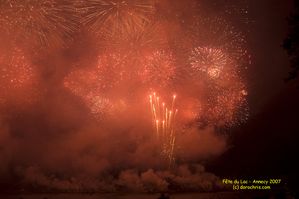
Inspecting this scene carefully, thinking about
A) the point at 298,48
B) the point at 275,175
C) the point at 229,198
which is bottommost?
the point at 229,198

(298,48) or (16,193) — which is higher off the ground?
(298,48)

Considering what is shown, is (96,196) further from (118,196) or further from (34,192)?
(34,192)

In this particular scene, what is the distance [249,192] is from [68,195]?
77.9 feet

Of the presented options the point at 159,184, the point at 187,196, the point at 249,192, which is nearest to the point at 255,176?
the point at 249,192

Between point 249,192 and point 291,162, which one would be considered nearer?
point 291,162

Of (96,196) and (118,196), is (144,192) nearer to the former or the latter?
(118,196)

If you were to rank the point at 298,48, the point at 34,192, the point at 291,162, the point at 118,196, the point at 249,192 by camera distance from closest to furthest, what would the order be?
the point at 298,48, the point at 291,162, the point at 249,192, the point at 118,196, the point at 34,192

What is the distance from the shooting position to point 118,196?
39250 mm

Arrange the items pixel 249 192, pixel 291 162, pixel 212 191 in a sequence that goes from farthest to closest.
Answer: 1. pixel 212 191
2. pixel 249 192
3. pixel 291 162

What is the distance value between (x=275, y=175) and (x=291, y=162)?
2.36 meters

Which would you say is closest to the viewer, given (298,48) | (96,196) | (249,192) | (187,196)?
(298,48)

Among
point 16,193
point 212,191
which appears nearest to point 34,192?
point 16,193

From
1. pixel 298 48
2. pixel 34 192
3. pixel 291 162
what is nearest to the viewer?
pixel 298 48

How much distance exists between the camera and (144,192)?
Answer: 4128 cm
